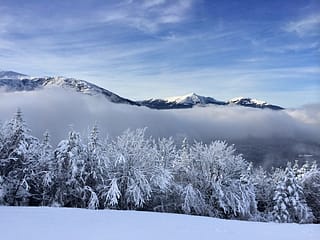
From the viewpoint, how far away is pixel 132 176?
80.4ft

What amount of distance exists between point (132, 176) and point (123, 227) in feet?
51.4

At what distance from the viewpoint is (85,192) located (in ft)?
73.2

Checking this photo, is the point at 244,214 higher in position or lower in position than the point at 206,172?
lower

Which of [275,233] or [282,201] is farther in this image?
[282,201]

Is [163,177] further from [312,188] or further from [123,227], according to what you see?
[312,188]

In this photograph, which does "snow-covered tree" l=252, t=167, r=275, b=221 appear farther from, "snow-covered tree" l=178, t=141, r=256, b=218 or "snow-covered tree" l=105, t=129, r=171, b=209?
"snow-covered tree" l=105, t=129, r=171, b=209

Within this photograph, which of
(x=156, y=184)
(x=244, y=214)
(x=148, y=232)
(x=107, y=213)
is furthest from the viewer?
(x=244, y=214)

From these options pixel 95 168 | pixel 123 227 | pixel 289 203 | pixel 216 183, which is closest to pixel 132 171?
A: pixel 95 168

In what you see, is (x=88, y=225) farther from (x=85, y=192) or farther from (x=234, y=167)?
(x=234, y=167)

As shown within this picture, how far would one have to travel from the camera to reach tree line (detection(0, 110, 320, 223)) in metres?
22.1

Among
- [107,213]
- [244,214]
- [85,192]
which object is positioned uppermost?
[107,213]

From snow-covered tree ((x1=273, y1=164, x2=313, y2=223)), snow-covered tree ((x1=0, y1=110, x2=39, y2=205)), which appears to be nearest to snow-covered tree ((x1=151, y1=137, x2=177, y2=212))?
snow-covered tree ((x1=0, y1=110, x2=39, y2=205))

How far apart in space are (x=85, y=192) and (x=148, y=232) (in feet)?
48.0

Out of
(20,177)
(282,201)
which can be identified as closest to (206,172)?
(282,201)
